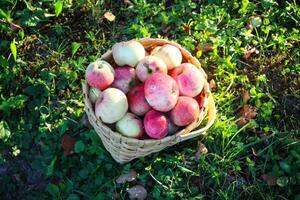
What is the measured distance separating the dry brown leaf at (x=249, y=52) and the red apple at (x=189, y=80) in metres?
0.79

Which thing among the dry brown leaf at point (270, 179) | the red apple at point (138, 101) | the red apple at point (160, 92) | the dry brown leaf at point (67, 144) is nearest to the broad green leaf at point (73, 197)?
the dry brown leaf at point (67, 144)

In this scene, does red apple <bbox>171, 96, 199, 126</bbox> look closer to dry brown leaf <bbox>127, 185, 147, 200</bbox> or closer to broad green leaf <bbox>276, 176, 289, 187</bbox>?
dry brown leaf <bbox>127, 185, 147, 200</bbox>

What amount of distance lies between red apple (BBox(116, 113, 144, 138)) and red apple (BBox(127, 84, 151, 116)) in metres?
0.05

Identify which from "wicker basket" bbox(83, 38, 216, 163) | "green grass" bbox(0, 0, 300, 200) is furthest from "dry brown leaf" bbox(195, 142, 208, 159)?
"wicker basket" bbox(83, 38, 216, 163)

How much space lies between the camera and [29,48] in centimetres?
300

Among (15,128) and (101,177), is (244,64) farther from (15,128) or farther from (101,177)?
(15,128)

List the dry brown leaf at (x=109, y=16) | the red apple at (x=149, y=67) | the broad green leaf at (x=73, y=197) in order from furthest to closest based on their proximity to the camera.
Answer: the dry brown leaf at (x=109, y=16), the broad green leaf at (x=73, y=197), the red apple at (x=149, y=67)

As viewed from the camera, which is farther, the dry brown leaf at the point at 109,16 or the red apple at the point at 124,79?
the dry brown leaf at the point at 109,16

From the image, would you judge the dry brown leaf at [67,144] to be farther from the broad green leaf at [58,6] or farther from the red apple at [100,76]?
the broad green leaf at [58,6]

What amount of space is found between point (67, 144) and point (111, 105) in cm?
66

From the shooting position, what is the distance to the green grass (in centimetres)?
255

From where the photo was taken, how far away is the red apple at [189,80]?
224 cm

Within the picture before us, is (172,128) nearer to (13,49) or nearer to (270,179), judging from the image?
(270,179)

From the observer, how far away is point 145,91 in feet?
7.11
